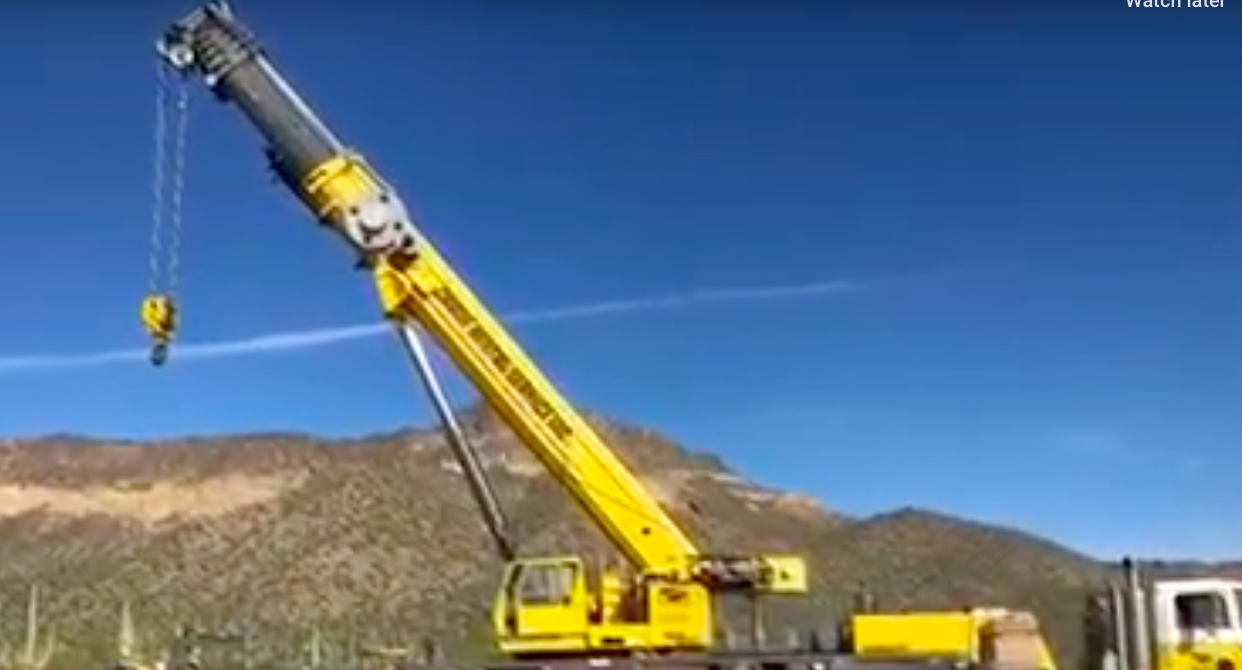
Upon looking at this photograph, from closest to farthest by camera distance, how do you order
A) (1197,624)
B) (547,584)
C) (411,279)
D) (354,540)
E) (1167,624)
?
(1167,624)
(1197,624)
(547,584)
(411,279)
(354,540)

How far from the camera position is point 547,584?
24750mm

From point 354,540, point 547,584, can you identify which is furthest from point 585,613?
point 354,540

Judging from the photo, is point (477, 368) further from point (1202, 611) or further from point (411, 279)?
point (1202, 611)

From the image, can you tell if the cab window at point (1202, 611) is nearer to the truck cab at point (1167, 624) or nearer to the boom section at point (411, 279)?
the truck cab at point (1167, 624)

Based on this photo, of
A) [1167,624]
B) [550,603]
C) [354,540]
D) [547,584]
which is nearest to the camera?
[1167,624]

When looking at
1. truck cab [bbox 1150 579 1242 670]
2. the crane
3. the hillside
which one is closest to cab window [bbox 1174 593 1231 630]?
truck cab [bbox 1150 579 1242 670]

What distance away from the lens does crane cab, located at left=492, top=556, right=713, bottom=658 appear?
2445cm

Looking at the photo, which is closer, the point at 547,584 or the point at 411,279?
the point at 547,584

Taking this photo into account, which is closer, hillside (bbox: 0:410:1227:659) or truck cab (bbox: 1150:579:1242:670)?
truck cab (bbox: 1150:579:1242:670)

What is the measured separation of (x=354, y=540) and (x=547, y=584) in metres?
51.1

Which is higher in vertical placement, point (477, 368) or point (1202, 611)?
point (477, 368)

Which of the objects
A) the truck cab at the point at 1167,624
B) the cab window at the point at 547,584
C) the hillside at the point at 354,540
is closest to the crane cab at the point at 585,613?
the cab window at the point at 547,584

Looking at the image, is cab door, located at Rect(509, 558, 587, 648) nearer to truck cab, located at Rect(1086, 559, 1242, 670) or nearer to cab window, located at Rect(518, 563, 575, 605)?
cab window, located at Rect(518, 563, 575, 605)

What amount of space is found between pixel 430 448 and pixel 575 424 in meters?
60.3
